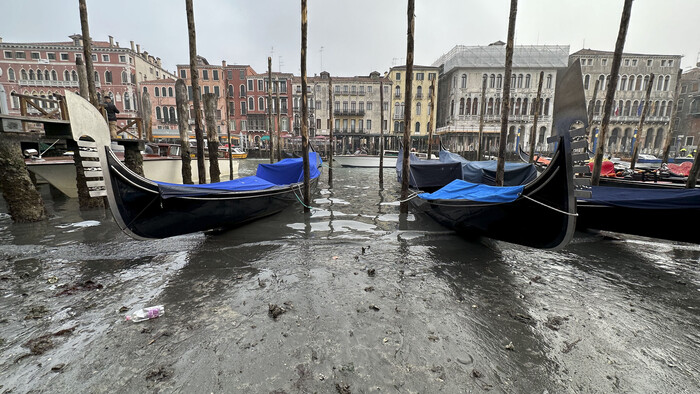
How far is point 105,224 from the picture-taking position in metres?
6.49

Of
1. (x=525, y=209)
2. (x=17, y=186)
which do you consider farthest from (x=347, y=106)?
(x=525, y=209)

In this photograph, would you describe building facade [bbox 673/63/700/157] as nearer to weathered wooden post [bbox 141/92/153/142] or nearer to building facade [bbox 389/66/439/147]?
building facade [bbox 389/66/439/147]

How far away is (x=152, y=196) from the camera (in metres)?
4.46

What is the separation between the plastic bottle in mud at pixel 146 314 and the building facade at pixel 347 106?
34855mm

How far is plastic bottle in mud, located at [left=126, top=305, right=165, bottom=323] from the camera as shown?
9.76 feet

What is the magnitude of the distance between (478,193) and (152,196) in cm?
529

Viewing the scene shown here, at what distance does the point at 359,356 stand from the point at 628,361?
2.20 m

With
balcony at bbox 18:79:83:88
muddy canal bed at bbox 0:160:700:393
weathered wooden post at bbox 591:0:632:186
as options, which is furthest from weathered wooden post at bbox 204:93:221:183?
balcony at bbox 18:79:83:88

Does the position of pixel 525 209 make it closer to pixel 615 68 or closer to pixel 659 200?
pixel 659 200

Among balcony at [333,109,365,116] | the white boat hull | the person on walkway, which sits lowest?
the white boat hull

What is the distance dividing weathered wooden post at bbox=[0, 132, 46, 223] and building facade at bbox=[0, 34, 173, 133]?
34243mm

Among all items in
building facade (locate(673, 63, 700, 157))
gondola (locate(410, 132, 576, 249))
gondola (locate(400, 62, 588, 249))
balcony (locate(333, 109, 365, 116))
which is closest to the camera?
gondola (locate(400, 62, 588, 249))

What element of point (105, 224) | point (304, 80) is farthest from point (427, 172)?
point (105, 224)

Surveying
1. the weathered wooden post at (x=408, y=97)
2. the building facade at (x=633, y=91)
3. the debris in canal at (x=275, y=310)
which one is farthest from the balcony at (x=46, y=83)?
the building facade at (x=633, y=91)
